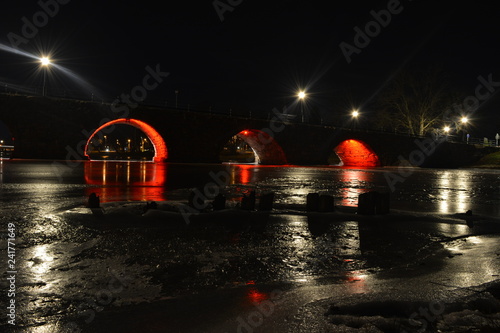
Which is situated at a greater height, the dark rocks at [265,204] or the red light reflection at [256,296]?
the dark rocks at [265,204]

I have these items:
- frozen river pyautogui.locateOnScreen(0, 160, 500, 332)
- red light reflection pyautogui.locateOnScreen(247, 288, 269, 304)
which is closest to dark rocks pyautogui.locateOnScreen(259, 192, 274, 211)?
frozen river pyautogui.locateOnScreen(0, 160, 500, 332)

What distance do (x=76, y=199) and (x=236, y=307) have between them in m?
7.20

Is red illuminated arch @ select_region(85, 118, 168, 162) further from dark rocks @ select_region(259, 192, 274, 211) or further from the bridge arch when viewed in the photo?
dark rocks @ select_region(259, 192, 274, 211)

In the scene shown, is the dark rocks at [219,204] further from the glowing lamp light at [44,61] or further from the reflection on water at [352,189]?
the glowing lamp light at [44,61]

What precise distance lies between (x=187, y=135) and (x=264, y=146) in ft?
37.6

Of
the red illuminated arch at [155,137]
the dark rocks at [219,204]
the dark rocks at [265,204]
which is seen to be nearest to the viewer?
the dark rocks at [219,204]

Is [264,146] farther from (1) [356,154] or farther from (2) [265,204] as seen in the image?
(2) [265,204]

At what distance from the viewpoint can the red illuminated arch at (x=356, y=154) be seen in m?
49.4

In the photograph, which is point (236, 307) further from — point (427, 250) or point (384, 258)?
point (427, 250)

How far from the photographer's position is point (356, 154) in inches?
2030

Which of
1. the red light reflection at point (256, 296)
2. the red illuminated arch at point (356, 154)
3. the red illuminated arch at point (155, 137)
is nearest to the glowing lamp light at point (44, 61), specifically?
the red illuminated arch at point (155, 137)

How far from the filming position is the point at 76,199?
351 inches

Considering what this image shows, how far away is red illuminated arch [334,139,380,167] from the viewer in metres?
49.4

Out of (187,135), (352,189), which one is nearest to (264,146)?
(187,135)
